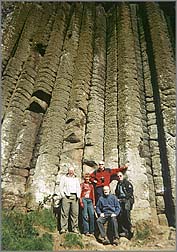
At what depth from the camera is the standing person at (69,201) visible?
7.89m

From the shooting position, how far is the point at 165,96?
10.9 meters

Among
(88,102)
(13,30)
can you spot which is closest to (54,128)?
(88,102)

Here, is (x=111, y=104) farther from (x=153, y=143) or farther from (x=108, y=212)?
(x=108, y=212)

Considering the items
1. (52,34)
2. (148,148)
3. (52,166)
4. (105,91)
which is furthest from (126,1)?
(52,166)

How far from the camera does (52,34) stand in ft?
45.4

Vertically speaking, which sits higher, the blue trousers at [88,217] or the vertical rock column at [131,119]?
the vertical rock column at [131,119]

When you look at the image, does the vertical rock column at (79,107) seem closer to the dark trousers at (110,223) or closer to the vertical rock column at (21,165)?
the vertical rock column at (21,165)

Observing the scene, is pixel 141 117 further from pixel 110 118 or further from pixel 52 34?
pixel 52 34

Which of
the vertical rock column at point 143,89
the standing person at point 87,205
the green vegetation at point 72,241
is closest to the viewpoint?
the green vegetation at point 72,241

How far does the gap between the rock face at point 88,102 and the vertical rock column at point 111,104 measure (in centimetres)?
3

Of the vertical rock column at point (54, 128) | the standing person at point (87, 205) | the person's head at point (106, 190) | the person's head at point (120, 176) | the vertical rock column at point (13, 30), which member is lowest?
the standing person at point (87, 205)

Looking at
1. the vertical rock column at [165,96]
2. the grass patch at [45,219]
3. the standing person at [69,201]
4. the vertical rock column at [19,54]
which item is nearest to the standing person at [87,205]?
the standing person at [69,201]

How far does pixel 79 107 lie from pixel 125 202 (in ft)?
12.2

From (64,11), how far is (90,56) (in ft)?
12.9
